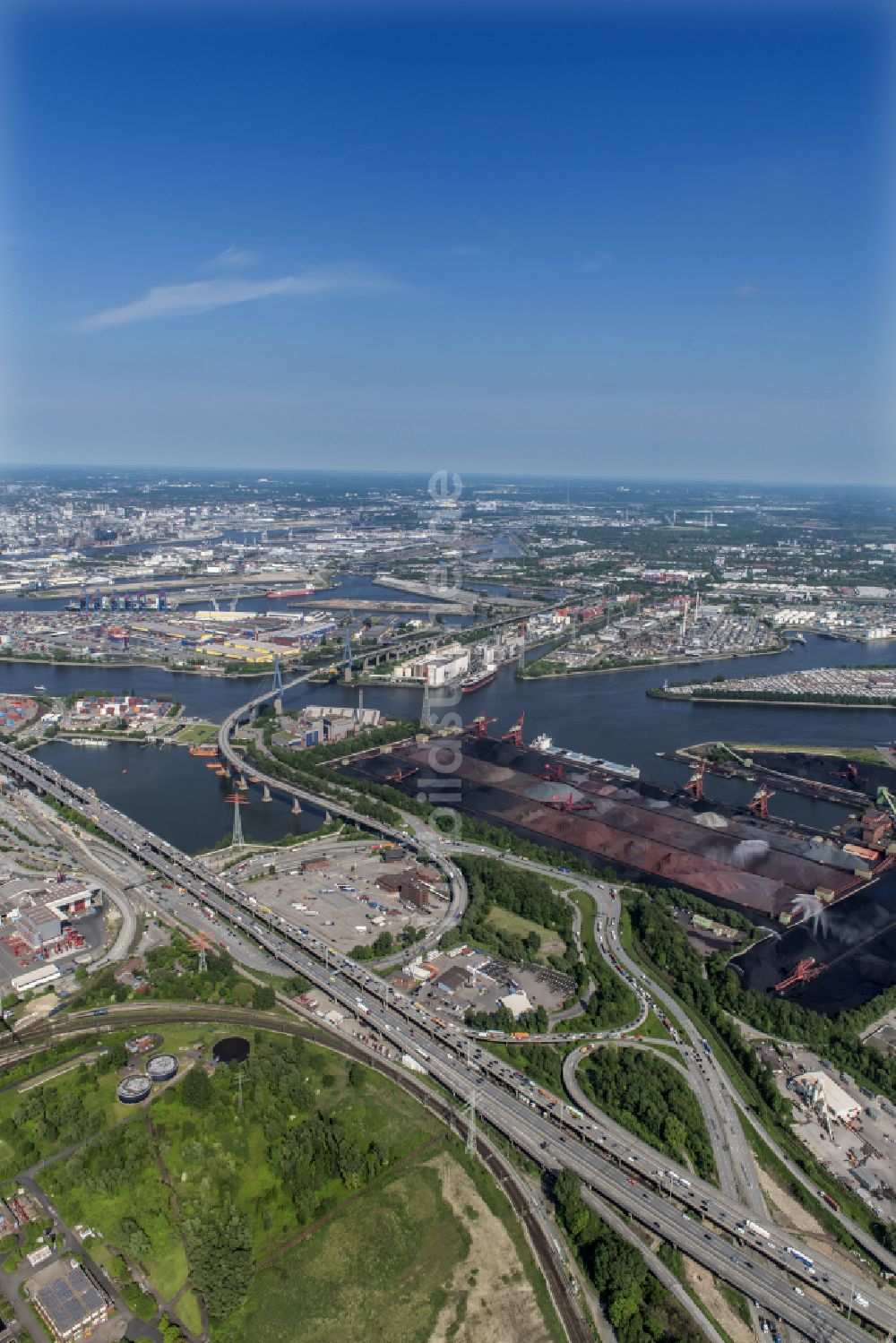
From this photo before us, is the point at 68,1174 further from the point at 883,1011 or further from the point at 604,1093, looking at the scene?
the point at 883,1011

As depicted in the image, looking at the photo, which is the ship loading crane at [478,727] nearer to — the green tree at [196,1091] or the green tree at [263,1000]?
the green tree at [263,1000]

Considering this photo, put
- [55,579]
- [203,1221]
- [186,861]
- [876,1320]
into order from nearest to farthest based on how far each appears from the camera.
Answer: [876,1320]
[203,1221]
[186,861]
[55,579]

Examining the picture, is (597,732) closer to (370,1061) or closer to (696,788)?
(696,788)

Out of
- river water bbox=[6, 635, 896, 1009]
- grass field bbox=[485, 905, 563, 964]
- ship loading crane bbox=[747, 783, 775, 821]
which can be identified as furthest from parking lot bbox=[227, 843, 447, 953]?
ship loading crane bbox=[747, 783, 775, 821]

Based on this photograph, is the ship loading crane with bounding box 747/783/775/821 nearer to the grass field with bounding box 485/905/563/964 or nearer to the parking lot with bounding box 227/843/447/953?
the grass field with bounding box 485/905/563/964

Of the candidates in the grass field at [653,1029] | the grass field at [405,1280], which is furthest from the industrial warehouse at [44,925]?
the grass field at [653,1029]

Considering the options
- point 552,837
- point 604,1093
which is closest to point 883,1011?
point 604,1093

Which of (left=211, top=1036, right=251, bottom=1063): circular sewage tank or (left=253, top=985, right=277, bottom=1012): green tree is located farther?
(left=253, top=985, right=277, bottom=1012): green tree
